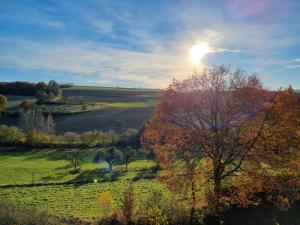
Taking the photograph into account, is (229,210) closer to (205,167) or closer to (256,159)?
(205,167)

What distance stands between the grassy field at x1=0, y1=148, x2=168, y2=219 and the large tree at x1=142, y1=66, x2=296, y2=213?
6.78 meters

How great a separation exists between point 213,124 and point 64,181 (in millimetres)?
29356

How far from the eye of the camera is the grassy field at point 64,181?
1491 inches

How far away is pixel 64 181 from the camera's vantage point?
51219mm

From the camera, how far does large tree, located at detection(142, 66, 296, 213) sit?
2764cm

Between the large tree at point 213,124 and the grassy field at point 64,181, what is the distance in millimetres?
6782

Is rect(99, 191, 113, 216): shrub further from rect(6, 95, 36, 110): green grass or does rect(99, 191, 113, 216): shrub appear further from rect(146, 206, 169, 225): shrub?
rect(6, 95, 36, 110): green grass

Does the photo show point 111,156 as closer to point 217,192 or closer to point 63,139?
point 63,139

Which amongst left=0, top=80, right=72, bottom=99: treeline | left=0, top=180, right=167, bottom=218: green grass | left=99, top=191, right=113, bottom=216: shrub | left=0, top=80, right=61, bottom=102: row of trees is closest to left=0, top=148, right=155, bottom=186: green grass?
left=0, top=180, right=167, bottom=218: green grass

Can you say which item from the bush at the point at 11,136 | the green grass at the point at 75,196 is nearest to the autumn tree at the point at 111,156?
the green grass at the point at 75,196

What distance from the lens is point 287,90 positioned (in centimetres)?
2803

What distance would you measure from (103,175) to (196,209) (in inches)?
1068

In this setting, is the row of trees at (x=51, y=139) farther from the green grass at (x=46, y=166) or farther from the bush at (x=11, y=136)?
the green grass at (x=46, y=166)

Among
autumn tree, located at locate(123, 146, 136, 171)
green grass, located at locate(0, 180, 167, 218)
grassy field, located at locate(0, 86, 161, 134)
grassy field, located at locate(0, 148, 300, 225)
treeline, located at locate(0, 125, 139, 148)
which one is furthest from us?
grassy field, located at locate(0, 86, 161, 134)
